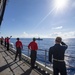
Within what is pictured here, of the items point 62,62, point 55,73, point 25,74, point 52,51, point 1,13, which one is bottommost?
point 25,74

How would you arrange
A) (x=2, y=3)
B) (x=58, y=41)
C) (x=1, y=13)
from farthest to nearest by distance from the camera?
(x=1, y=13) → (x=2, y=3) → (x=58, y=41)

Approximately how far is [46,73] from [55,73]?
9.08 ft

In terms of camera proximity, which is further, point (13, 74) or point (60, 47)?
point (13, 74)

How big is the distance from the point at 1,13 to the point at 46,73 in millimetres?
12233

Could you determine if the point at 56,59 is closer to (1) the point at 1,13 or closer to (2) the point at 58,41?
(2) the point at 58,41

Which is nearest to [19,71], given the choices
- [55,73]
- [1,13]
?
[55,73]

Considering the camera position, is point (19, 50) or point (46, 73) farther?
point (19, 50)

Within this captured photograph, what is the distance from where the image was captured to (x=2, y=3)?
1529 centimetres

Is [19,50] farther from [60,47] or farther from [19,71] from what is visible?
[60,47]

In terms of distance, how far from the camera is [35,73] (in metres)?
7.98

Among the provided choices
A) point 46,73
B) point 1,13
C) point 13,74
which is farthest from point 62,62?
point 1,13

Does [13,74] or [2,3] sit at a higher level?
[2,3]

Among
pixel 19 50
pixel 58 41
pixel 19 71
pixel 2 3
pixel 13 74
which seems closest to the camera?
pixel 58 41

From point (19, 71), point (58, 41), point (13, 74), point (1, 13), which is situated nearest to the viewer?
point (58, 41)
